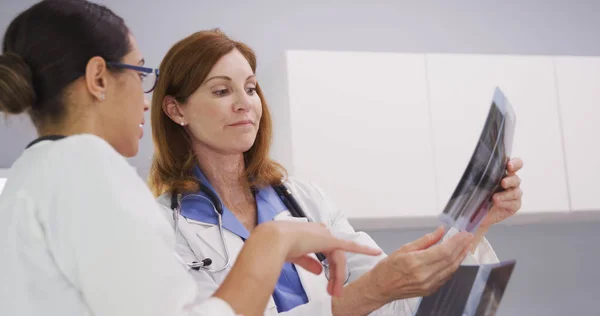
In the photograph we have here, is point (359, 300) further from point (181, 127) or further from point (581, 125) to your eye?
point (581, 125)

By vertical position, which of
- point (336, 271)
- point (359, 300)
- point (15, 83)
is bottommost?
point (359, 300)

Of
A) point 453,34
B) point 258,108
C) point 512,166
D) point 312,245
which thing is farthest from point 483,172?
point 453,34

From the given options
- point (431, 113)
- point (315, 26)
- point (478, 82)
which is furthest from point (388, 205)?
point (315, 26)

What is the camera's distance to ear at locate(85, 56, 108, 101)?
3.32 ft

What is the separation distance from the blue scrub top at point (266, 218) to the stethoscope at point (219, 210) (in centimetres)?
1

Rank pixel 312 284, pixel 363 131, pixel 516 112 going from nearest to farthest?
pixel 312 284, pixel 363 131, pixel 516 112

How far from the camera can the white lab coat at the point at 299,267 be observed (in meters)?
1.49

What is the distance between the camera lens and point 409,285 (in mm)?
1285

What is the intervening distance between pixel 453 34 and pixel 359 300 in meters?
2.64

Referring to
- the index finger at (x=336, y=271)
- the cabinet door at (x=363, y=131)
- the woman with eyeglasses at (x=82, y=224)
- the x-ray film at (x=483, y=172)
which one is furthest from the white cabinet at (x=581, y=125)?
the woman with eyeglasses at (x=82, y=224)

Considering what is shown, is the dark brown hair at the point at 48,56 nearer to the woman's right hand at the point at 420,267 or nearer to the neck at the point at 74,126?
the neck at the point at 74,126

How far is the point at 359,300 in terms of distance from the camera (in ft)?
4.64

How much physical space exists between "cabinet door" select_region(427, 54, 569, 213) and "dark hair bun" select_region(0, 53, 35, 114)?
2.22 meters

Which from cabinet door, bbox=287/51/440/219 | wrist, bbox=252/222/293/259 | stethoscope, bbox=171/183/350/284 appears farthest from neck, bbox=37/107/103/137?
cabinet door, bbox=287/51/440/219
